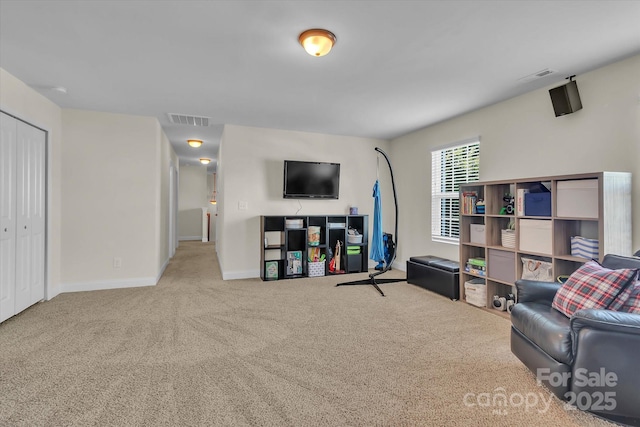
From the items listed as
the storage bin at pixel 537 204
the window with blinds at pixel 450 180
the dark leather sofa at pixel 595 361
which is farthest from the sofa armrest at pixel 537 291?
the window with blinds at pixel 450 180

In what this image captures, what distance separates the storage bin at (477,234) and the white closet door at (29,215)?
5.10 meters

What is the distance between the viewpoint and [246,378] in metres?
2.04

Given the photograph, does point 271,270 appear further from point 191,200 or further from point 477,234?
point 191,200

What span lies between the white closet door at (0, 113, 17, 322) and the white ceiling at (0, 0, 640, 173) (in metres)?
0.61

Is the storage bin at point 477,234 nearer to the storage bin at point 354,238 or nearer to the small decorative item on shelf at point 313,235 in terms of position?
the storage bin at point 354,238

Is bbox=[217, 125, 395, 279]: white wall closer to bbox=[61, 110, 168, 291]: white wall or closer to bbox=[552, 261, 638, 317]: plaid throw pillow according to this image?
bbox=[61, 110, 168, 291]: white wall

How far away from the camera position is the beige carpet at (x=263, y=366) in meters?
1.69

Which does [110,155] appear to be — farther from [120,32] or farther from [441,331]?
[441,331]

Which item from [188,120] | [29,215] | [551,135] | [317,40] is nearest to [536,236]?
[551,135]

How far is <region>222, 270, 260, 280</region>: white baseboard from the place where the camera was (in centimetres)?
482

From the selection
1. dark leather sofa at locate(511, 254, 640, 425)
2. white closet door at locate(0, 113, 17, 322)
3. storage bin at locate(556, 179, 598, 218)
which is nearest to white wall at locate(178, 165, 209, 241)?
white closet door at locate(0, 113, 17, 322)

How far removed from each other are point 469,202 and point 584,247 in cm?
127

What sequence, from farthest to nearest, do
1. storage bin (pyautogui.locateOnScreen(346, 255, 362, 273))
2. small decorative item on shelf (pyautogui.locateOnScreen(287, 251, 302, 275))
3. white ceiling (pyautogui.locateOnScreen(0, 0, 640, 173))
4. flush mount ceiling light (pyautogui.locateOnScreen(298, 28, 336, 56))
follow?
storage bin (pyautogui.locateOnScreen(346, 255, 362, 273)) → small decorative item on shelf (pyautogui.locateOnScreen(287, 251, 302, 275)) → flush mount ceiling light (pyautogui.locateOnScreen(298, 28, 336, 56)) → white ceiling (pyautogui.locateOnScreen(0, 0, 640, 173))

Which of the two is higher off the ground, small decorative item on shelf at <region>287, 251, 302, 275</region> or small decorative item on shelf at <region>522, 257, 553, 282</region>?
small decorative item on shelf at <region>522, 257, 553, 282</region>
